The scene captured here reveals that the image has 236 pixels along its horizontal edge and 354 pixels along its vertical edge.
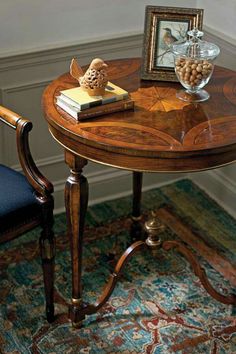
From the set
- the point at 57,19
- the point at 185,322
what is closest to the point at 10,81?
the point at 57,19

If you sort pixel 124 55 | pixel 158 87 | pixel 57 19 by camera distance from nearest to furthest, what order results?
pixel 158 87 → pixel 57 19 → pixel 124 55

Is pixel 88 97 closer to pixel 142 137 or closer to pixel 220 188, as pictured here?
pixel 142 137

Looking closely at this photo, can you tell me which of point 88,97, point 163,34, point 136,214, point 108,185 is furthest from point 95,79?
point 108,185

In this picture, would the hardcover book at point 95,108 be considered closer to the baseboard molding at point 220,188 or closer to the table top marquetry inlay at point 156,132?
the table top marquetry inlay at point 156,132

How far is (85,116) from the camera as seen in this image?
1540 mm

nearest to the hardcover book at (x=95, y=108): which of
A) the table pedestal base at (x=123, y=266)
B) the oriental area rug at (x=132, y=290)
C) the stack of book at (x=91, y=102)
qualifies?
the stack of book at (x=91, y=102)

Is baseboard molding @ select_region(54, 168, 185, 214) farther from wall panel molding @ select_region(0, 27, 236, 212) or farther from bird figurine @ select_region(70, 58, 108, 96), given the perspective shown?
bird figurine @ select_region(70, 58, 108, 96)

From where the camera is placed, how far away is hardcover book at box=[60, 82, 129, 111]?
1.54 m

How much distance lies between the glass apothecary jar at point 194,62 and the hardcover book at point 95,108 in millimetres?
151

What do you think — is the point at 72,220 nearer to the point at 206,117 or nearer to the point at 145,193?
the point at 206,117

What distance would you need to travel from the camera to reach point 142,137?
1.49 m

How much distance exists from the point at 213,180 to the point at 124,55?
21.8 inches

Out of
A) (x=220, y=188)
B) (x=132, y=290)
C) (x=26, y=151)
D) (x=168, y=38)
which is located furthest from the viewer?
(x=220, y=188)

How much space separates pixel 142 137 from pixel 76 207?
260mm
